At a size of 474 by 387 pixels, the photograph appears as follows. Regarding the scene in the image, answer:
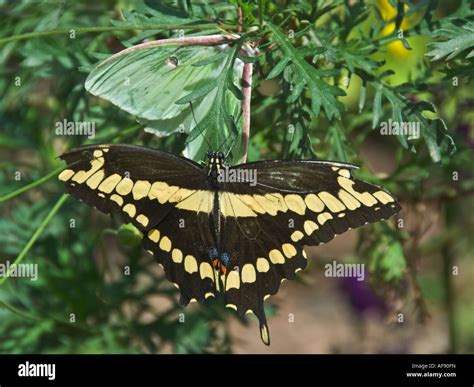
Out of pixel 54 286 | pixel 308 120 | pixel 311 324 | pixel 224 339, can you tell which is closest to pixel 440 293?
pixel 311 324

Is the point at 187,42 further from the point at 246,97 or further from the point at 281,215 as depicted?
the point at 281,215

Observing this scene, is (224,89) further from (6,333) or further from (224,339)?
(6,333)

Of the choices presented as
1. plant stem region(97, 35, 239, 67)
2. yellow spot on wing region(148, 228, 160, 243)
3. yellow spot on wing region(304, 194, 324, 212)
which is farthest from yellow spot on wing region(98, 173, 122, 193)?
yellow spot on wing region(304, 194, 324, 212)

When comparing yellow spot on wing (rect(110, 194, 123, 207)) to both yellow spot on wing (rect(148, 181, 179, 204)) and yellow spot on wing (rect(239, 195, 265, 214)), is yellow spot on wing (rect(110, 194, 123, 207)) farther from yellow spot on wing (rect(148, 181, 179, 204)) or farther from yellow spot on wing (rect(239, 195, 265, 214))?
yellow spot on wing (rect(239, 195, 265, 214))

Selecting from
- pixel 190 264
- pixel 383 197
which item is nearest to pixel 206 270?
pixel 190 264

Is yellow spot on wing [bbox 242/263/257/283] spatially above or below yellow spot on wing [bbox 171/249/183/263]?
below
